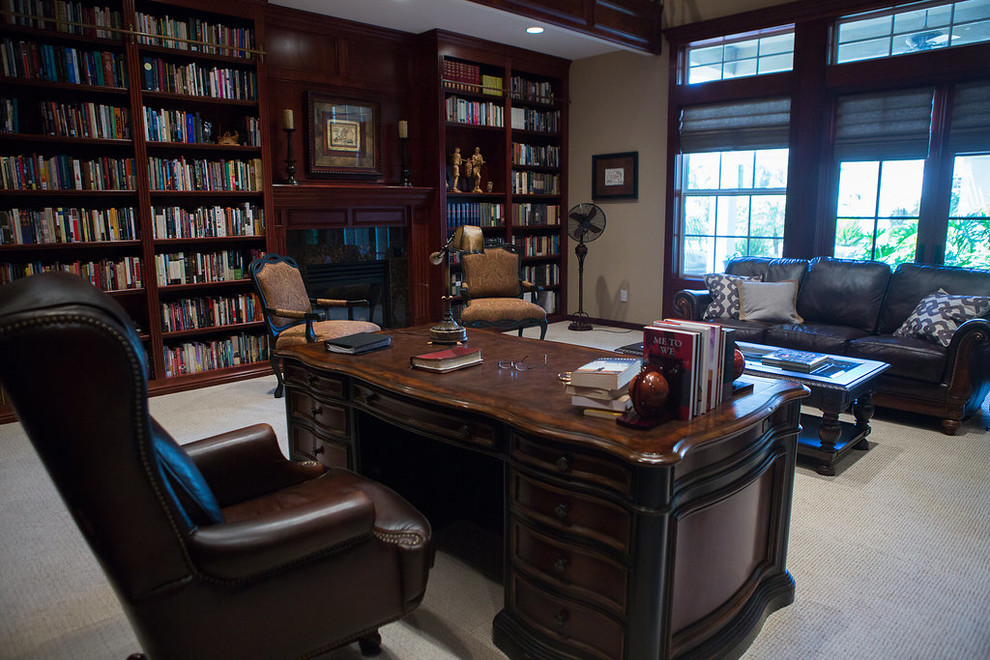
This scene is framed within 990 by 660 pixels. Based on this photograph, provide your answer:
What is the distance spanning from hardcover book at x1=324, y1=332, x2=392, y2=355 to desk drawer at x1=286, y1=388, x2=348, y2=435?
212mm

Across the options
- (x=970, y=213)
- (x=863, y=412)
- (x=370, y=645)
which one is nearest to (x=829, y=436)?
(x=863, y=412)

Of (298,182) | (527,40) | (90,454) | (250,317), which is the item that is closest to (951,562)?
(90,454)

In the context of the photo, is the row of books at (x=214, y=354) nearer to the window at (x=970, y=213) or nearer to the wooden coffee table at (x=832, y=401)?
the wooden coffee table at (x=832, y=401)

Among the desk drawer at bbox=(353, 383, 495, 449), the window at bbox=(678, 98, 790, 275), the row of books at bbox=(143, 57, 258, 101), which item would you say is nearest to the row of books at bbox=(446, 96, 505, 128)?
the window at bbox=(678, 98, 790, 275)

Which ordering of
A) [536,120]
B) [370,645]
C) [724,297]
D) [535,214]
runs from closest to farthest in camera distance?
[370,645] → [724,297] → [536,120] → [535,214]

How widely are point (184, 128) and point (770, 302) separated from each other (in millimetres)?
4247

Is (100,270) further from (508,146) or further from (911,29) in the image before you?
(911,29)

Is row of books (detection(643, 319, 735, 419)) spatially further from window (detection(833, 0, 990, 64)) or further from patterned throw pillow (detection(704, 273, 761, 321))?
window (detection(833, 0, 990, 64))

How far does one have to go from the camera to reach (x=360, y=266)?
5.72 metres

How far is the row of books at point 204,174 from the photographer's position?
14.5 ft

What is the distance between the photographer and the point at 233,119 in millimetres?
4898

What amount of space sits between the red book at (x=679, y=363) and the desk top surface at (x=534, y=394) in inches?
1.8

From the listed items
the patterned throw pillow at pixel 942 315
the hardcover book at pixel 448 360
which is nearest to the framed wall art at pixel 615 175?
the patterned throw pillow at pixel 942 315

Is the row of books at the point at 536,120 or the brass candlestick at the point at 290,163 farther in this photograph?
the row of books at the point at 536,120
